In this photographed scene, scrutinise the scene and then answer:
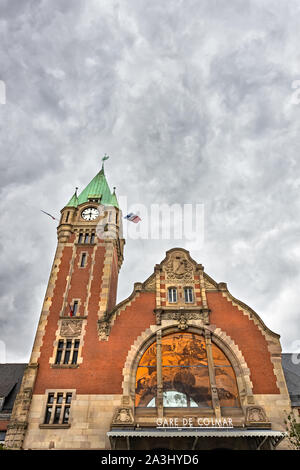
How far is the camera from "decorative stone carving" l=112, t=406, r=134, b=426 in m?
23.8

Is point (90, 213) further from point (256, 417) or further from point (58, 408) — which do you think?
point (256, 417)

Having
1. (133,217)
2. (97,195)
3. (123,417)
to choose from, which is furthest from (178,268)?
(97,195)

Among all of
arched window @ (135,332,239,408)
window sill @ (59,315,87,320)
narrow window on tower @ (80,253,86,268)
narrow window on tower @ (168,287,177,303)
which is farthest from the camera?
narrow window on tower @ (80,253,86,268)

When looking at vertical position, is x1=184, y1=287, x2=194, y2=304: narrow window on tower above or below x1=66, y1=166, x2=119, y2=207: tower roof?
below

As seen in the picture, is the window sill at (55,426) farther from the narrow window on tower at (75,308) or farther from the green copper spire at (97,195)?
the green copper spire at (97,195)

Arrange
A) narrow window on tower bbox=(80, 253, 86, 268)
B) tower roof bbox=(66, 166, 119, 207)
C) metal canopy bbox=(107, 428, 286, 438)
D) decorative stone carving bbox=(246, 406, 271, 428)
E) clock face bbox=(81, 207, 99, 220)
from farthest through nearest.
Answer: tower roof bbox=(66, 166, 119, 207), clock face bbox=(81, 207, 99, 220), narrow window on tower bbox=(80, 253, 86, 268), decorative stone carving bbox=(246, 406, 271, 428), metal canopy bbox=(107, 428, 286, 438)

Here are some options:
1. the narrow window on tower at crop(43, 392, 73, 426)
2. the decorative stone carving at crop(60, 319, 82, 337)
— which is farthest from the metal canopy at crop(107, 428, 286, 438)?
the decorative stone carving at crop(60, 319, 82, 337)

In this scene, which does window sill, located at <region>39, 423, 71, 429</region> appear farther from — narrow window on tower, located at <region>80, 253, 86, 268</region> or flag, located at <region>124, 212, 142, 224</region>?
flag, located at <region>124, 212, 142, 224</region>

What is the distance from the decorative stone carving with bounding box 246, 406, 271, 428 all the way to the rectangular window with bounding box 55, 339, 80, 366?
14859mm

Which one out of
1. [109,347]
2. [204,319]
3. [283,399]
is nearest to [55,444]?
[109,347]

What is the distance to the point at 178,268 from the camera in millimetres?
33156

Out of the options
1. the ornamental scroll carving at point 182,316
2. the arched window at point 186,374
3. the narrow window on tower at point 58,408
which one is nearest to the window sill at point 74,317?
the narrow window on tower at point 58,408

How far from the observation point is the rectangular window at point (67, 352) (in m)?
27.5

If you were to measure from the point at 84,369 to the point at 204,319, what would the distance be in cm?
1154
